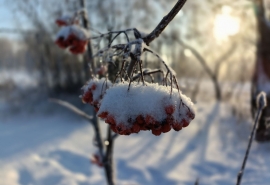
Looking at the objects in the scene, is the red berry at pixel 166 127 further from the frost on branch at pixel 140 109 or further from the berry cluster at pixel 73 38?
the berry cluster at pixel 73 38

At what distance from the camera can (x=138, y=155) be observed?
4.90 m

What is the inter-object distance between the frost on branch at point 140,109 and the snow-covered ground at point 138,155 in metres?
2.55

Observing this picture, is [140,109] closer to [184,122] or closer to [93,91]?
[184,122]

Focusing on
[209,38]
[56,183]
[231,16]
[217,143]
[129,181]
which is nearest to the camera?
[56,183]

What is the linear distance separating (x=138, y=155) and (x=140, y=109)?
14.3 feet

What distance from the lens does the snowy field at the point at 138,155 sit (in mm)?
3891

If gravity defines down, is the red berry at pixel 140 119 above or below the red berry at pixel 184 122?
above

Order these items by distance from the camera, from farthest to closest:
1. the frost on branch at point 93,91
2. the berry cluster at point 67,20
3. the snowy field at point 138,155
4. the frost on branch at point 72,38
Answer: the snowy field at point 138,155
the berry cluster at point 67,20
the frost on branch at point 72,38
the frost on branch at point 93,91

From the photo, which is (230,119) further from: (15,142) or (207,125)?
(15,142)

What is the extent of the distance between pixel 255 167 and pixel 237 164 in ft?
1.75

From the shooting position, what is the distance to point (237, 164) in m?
4.29

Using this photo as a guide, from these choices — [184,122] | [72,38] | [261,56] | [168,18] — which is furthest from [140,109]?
[261,56]

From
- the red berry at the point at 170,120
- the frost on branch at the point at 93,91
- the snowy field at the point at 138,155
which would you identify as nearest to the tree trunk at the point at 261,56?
the snowy field at the point at 138,155

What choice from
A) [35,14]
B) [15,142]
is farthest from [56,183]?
[35,14]
